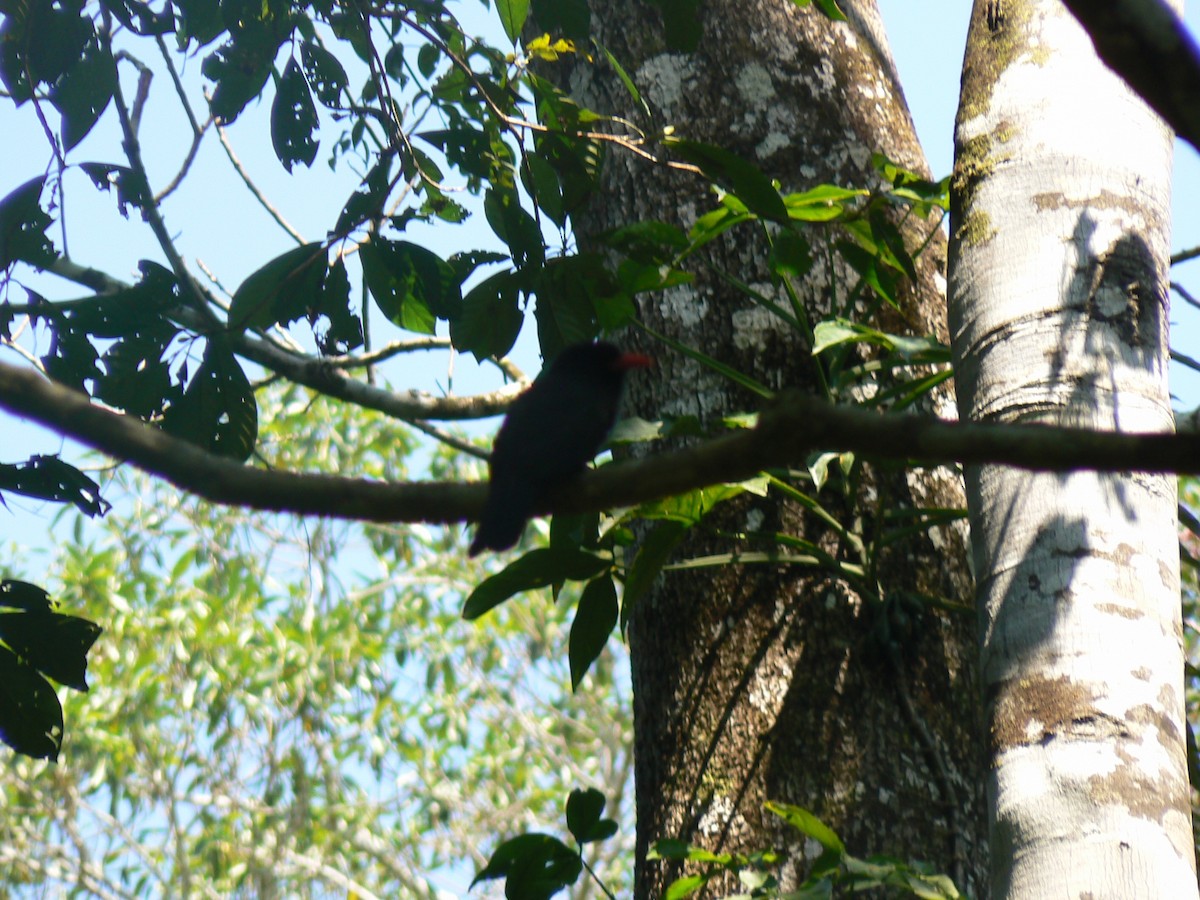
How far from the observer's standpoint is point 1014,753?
80.2 inches

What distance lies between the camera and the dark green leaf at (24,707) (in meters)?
2.73

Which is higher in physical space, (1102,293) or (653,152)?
(653,152)

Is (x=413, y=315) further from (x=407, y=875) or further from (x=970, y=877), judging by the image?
(x=407, y=875)

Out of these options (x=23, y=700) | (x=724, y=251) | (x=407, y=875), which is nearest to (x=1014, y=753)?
(x=724, y=251)

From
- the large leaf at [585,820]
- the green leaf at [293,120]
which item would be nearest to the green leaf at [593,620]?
the large leaf at [585,820]

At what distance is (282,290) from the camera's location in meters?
3.11

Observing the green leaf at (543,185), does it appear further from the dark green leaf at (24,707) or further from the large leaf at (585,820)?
the dark green leaf at (24,707)

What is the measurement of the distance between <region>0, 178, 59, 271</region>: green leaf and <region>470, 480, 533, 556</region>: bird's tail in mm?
1610

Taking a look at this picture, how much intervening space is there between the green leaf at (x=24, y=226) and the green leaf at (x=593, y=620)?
1.75 meters

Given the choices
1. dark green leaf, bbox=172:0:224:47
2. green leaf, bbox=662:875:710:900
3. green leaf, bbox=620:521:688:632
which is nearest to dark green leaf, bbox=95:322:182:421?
dark green leaf, bbox=172:0:224:47

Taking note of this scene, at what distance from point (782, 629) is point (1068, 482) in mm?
813

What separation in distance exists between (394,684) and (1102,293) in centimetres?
1122

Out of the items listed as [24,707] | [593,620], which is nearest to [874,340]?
[593,620]

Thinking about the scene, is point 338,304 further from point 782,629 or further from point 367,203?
point 782,629
